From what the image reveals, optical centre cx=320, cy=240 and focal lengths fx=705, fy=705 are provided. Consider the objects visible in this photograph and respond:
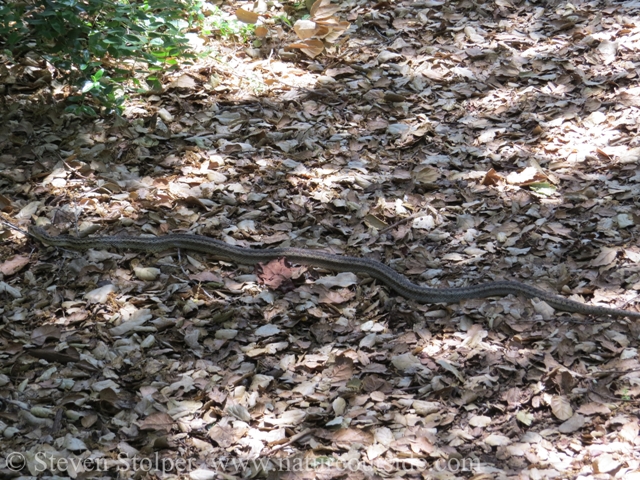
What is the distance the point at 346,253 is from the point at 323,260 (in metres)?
0.30

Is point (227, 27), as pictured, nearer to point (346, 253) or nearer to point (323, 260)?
point (346, 253)

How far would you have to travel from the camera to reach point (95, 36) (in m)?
6.27

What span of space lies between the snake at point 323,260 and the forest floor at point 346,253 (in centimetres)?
8

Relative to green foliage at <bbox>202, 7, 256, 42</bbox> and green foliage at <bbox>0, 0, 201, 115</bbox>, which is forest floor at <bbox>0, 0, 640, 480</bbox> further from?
green foliage at <bbox>0, 0, 201, 115</bbox>

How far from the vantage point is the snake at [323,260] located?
511cm

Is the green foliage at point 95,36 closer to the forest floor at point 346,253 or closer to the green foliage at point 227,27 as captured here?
the forest floor at point 346,253

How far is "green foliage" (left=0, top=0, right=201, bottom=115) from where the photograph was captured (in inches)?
242

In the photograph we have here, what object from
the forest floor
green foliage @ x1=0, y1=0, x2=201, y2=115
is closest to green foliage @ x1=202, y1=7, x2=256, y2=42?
the forest floor


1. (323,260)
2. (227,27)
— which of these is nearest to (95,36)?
(227,27)

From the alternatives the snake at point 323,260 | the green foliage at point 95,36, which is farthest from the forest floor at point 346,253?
the green foliage at point 95,36

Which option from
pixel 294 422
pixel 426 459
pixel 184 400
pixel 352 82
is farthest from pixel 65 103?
pixel 426 459

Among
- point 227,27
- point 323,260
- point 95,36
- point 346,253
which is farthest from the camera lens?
point 227,27

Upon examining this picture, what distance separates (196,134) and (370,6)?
313 cm

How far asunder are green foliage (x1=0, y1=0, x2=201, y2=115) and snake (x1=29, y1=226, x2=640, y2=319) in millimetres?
1494
